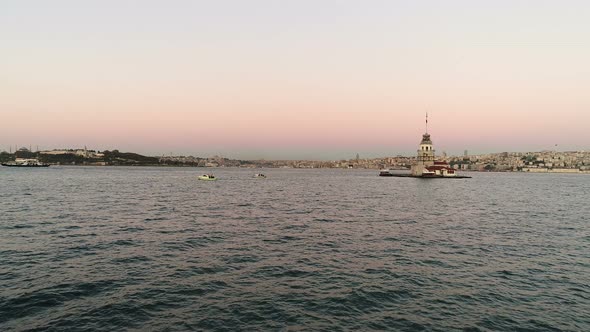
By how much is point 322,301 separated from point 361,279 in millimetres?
4353

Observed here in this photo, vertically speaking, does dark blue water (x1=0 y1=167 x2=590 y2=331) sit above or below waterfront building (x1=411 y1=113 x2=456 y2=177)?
below

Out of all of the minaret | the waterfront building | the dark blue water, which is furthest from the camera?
the minaret

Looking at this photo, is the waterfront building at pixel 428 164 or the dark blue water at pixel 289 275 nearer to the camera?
the dark blue water at pixel 289 275

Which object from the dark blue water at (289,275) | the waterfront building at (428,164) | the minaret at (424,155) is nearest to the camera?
the dark blue water at (289,275)

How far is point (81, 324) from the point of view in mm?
14336

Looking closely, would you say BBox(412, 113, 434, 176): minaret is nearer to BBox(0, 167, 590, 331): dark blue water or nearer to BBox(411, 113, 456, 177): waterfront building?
BBox(411, 113, 456, 177): waterfront building

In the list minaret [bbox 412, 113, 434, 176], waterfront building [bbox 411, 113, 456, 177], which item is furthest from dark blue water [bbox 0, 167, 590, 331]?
minaret [bbox 412, 113, 434, 176]

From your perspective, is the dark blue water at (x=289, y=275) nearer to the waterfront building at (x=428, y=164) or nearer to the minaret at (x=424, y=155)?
the waterfront building at (x=428, y=164)

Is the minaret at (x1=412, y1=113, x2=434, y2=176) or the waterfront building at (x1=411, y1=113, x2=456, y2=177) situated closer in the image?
the waterfront building at (x1=411, y1=113, x2=456, y2=177)

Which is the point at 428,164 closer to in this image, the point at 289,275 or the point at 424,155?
the point at 424,155

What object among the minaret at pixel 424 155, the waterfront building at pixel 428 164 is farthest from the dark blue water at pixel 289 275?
the minaret at pixel 424 155

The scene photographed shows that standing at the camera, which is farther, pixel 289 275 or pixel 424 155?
pixel 424 155

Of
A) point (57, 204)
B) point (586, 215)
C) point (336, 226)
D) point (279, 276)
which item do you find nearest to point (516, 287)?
point (279, 276)

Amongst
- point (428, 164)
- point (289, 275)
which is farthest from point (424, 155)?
point (289, 275)
